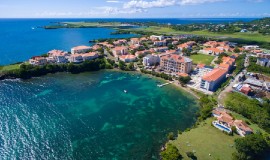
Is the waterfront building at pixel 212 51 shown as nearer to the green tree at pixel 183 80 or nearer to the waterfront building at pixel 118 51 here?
the waterfront building at pixel 118 51

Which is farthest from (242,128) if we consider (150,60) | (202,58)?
(202,58)

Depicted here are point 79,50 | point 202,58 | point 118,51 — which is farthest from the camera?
point 118,51

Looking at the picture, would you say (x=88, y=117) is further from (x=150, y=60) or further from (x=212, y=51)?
(x=212, y=51)

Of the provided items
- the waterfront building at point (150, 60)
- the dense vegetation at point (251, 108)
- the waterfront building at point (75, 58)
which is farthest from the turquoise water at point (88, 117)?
the waterfront building at point (150, 60)

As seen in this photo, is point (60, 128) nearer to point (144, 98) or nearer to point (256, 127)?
point (144, 98)

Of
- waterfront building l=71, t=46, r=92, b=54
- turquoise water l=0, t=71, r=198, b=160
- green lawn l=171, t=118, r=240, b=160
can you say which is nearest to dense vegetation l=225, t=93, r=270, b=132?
green lawn l=171, t=118, r=240, b=160

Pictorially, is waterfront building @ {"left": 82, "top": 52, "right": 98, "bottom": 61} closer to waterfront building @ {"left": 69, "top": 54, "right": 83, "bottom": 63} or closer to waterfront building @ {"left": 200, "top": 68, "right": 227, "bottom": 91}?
waterfront building @ {"left": 69, "top": 54, "right": 83, "bottom": 63}
